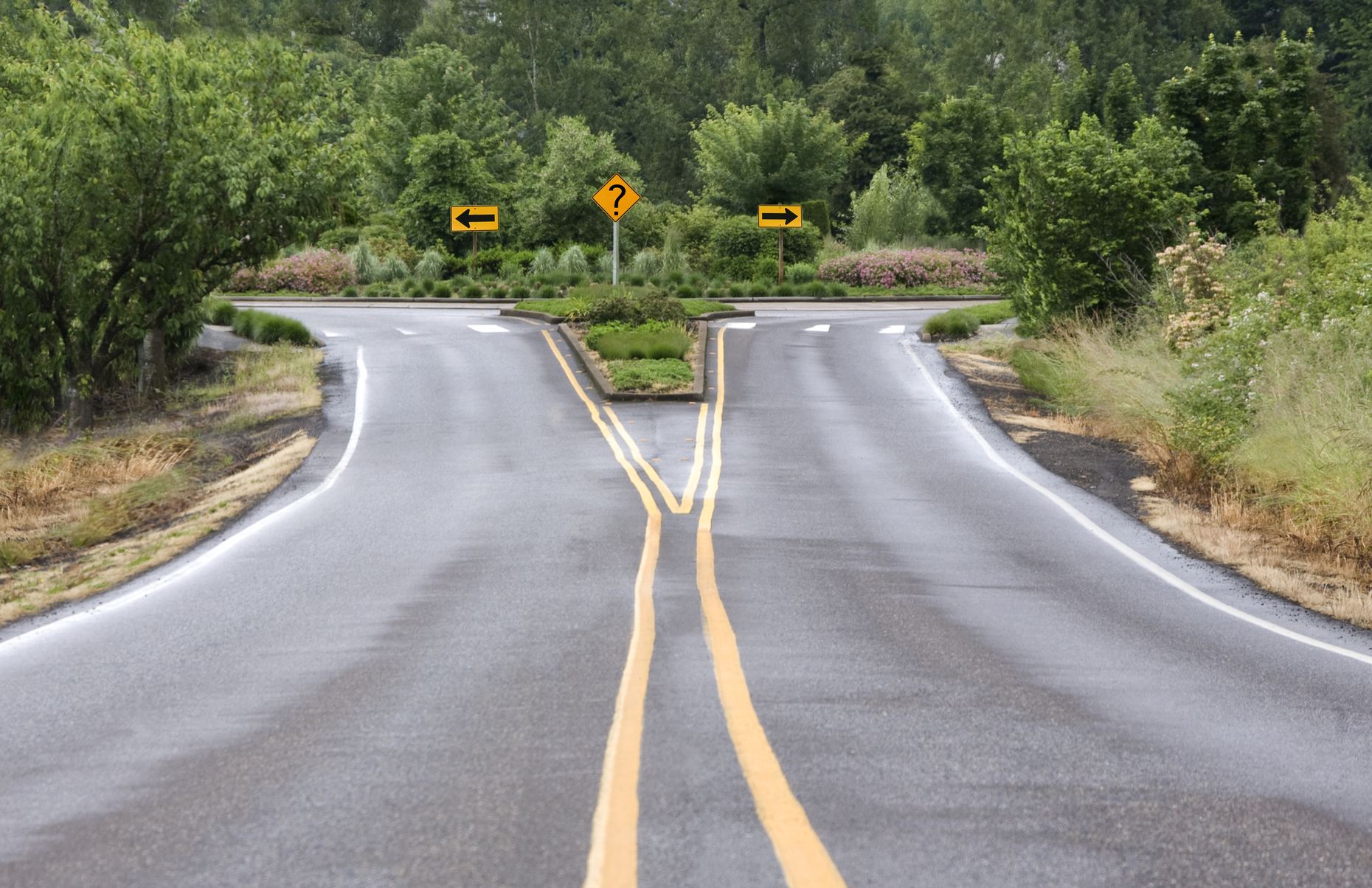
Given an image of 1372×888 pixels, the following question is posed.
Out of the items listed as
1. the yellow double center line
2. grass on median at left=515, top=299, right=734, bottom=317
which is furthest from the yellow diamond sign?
the yellow double center line

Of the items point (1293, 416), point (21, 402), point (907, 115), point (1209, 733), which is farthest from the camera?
point (907, 115)

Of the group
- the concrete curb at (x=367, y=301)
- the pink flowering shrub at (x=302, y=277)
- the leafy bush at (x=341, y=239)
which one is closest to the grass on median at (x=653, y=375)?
the concrete curb at (x=367, y=301)

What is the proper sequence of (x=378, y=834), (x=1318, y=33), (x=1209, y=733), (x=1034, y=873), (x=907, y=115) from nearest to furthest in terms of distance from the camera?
1. (x=1034, y=873)
2. (x=378, y=834)
3. (x=1209, y=733)
4. (x=907, y=115)
5. (x=1318, y=33)

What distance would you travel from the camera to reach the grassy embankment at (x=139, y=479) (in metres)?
12.8

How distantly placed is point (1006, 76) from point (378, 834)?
7883cm

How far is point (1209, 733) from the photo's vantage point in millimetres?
6832

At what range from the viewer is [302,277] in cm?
4744

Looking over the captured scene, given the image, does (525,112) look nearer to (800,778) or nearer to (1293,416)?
(1293,416)

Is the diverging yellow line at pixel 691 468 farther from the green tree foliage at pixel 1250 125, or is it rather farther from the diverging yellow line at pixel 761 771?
the green tree foliage at pixel 1250 125

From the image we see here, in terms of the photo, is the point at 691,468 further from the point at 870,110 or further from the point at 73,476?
the point at 870,110

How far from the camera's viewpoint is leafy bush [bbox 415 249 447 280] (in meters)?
48.4

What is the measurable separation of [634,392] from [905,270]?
26.4m

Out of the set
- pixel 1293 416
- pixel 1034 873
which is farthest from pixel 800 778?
pixel 1293 416

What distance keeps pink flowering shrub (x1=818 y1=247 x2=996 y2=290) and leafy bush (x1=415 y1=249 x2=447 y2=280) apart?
13387mm
